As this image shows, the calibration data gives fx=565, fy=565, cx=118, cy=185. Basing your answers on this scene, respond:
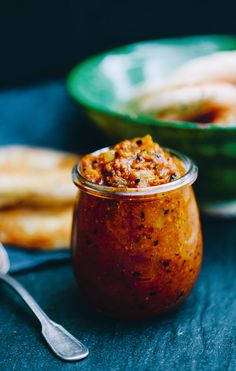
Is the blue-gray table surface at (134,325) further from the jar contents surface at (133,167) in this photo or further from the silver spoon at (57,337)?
the jar contents surface at (133,167)

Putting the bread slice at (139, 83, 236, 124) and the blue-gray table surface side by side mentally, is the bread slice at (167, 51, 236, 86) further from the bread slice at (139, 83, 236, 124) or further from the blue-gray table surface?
the blue-gray table surface

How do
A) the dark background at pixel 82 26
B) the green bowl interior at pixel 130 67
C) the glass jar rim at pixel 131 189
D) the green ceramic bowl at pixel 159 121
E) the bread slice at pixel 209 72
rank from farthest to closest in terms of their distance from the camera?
1. the dark background at pixel 82 26
2. the green bowl interior at pixel 130 67
3. the bread slice at pixel 209 72
4. the green ceramic bowl at pixel 159 121
5. the glass jar rim at pixel 131 189

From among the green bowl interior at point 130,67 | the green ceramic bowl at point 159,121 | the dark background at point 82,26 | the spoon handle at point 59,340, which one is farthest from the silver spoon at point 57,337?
the dark background at point 82,26

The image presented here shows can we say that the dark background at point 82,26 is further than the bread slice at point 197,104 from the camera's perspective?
Yes

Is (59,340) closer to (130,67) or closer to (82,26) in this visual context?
(130,67)

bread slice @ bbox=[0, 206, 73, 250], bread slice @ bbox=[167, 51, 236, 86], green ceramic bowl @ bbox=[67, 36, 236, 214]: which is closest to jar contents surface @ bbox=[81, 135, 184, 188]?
green ceramic bowl @ bbox=[67, 36, 236, 214]

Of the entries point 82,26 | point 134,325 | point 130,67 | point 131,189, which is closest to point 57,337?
point 134,325
